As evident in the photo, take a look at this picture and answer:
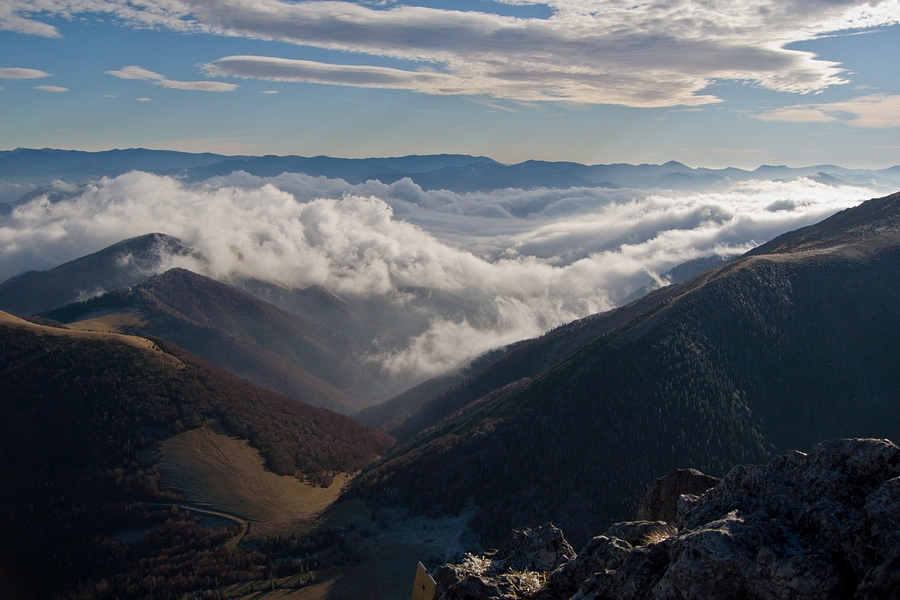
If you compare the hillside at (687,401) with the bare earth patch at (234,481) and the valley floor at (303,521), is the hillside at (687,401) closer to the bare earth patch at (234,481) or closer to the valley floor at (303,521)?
the valley floor at (303,521)

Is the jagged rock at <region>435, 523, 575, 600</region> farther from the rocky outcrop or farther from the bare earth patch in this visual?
the bare earth patch

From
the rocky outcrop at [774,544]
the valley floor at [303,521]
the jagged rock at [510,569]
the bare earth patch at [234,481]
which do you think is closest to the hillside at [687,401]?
the valley floor at [303,521]

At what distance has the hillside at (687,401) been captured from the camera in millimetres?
103562

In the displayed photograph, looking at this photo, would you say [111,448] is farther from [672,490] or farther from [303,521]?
[672,490]

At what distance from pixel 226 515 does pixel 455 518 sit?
3681 centimetres

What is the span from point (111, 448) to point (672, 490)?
102596mm

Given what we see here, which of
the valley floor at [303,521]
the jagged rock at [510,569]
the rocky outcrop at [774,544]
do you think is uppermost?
the rocky outcrop at [774,544]

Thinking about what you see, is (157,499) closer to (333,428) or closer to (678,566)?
(333,428)

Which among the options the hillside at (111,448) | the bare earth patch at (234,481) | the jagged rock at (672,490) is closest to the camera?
the jagged rock at (672,490)

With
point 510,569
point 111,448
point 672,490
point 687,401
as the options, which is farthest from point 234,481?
point 687,401

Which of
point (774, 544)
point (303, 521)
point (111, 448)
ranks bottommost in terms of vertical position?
point (303, 521)

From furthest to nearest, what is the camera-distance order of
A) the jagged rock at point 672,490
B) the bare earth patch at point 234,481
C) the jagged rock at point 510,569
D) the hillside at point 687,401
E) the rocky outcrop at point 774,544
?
the hillside at point 687,401 → the bare earth patch at point 234,481 → the jagged rock at point 672,490 → the jagged rock at point 510,569 → the rocky outcrop at point 774,544

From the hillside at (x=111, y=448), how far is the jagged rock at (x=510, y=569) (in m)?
63.7

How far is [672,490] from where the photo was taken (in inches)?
1057
